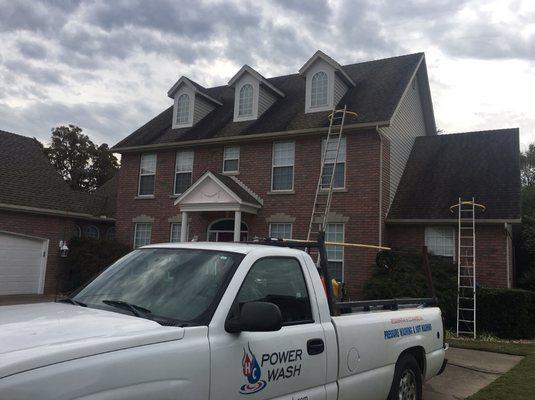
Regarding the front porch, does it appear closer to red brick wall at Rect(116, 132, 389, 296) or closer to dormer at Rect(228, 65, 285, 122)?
red brick wall at Rect(116, 132, 389, 296)

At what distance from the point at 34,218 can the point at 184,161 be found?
239 inches

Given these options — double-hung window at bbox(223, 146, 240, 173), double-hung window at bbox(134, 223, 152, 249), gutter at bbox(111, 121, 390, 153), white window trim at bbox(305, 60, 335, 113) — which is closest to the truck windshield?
gutter at bbox(111, 121, 390, 153)

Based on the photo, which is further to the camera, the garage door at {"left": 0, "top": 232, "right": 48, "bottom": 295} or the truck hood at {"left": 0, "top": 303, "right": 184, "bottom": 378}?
the garage door at {"left": 0, "top": 232, "right": 48, "bottom": 295}

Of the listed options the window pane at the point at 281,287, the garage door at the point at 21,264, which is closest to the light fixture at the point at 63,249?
the garage door at the point at 21,264

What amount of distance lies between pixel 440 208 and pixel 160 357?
48.1ft

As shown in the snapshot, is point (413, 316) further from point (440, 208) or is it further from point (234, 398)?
point (440, 208)

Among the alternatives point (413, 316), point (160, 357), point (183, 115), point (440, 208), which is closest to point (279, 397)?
point (160, 357)

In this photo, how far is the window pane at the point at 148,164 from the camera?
20938 millimetres

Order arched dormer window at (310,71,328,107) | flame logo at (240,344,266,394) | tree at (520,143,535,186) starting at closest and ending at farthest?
flame logo at (240,344,266,394) → arched dormer window at (310,71,328,107) → tree at (520,143,535,186)

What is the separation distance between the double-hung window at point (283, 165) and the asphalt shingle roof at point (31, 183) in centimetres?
874

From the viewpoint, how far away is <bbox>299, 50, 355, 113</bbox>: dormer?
18.2 m

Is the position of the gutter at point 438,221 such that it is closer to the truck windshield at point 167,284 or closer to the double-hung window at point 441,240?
the double-hung window at point 441,240

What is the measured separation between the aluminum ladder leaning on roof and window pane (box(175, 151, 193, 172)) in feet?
32.7

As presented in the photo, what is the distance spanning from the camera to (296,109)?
63.1 ft
